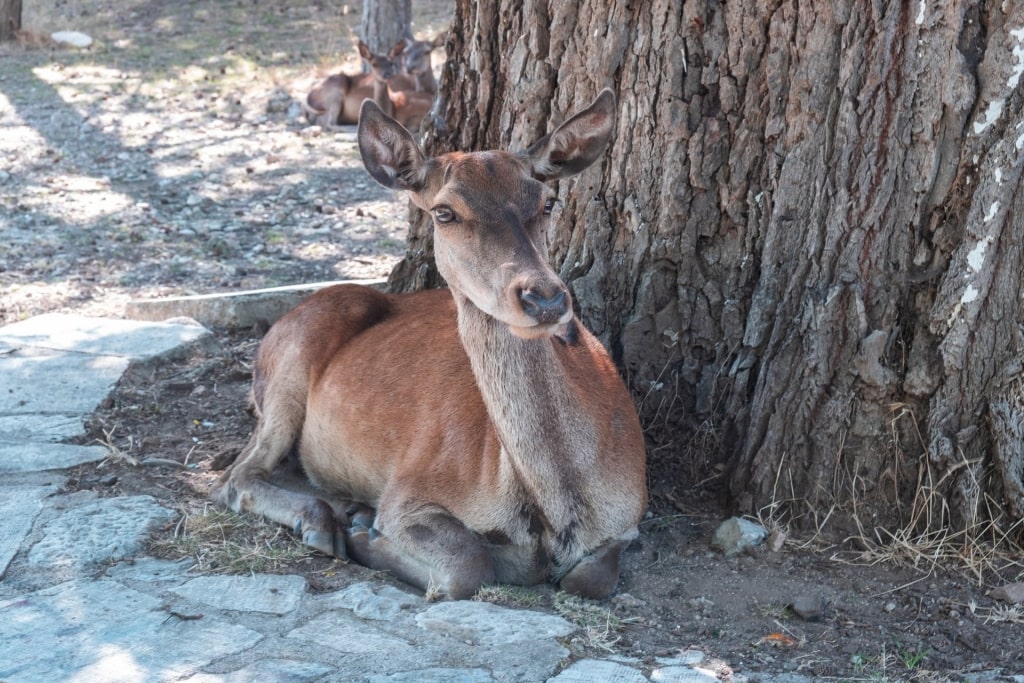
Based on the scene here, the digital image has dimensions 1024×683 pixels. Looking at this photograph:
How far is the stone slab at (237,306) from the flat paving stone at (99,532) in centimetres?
276

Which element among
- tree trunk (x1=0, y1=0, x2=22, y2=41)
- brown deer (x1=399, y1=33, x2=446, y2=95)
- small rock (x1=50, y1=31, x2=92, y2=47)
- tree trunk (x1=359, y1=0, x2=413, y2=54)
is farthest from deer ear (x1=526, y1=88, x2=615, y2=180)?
tree trunk (x1=0, y1=0, x2=22, y2=41)

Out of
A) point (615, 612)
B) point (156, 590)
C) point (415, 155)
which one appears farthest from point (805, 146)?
point (156, 590)

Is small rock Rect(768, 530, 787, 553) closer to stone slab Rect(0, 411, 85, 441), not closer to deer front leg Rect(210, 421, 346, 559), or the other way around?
deer front leg Rect(210, 421, 346, 559)

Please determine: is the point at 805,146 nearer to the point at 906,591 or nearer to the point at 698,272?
the point at 698,272

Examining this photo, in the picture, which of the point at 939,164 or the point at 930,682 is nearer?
the point at 930,682

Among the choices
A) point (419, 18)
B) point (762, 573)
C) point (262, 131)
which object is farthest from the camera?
point (419, 18)

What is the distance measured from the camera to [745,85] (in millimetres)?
5059

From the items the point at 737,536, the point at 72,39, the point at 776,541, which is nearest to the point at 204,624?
the point at 737,536

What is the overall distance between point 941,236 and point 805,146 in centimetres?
65

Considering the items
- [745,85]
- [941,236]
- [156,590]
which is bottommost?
[156,590]

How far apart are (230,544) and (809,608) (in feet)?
7.63

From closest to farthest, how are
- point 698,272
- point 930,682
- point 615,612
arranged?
point 930,682 → point 615,612 → point 698,272

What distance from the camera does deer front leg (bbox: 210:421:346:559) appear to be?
5133 millimetres

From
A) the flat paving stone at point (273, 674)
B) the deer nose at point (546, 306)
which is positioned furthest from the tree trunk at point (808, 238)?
the flat paving stone at point (273, 674)
